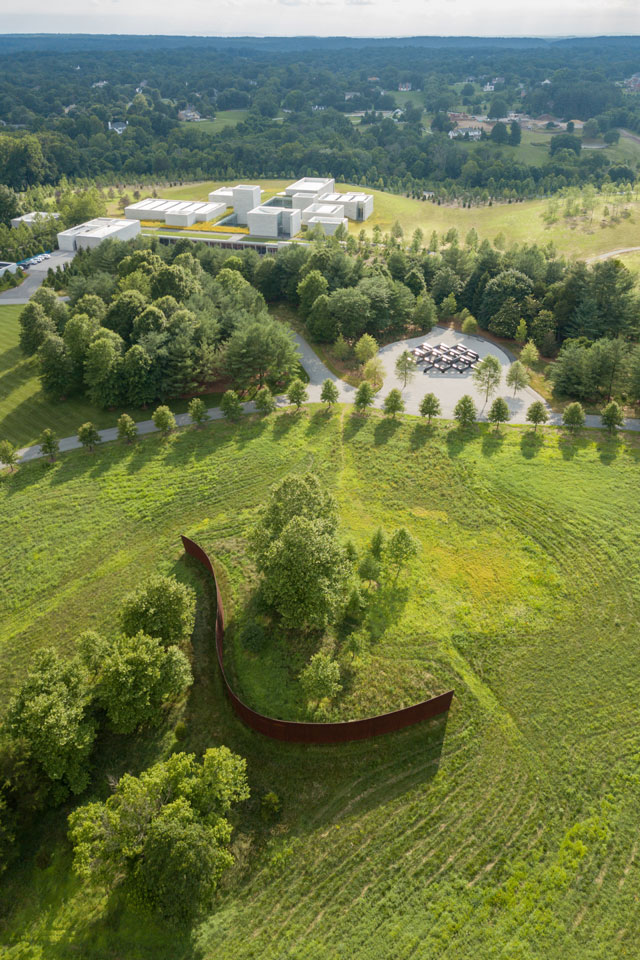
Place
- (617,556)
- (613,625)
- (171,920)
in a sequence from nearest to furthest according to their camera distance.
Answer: (171,920), (613,625), (617,556)

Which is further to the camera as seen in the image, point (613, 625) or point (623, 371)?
point (623, 371)

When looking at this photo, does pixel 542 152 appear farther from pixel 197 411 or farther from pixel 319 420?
pixel 197 411

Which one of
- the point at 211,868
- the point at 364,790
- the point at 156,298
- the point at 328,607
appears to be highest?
the point at 156,298

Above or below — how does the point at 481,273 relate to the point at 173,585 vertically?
above

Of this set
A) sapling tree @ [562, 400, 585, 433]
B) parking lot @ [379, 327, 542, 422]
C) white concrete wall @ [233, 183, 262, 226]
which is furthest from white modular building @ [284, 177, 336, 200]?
sapling tree @ [562, 400, 585, 433]

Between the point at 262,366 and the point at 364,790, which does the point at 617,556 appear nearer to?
the point at 364,790

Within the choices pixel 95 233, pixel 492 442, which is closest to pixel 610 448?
pixel 492 442

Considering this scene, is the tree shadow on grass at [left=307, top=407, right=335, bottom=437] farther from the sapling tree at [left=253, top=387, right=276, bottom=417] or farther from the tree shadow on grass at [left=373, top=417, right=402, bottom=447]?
the tree shadow on grass at [left=373, top=417, right=402, bottom=447]

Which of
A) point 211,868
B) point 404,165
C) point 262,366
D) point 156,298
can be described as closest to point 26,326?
point 156,298
